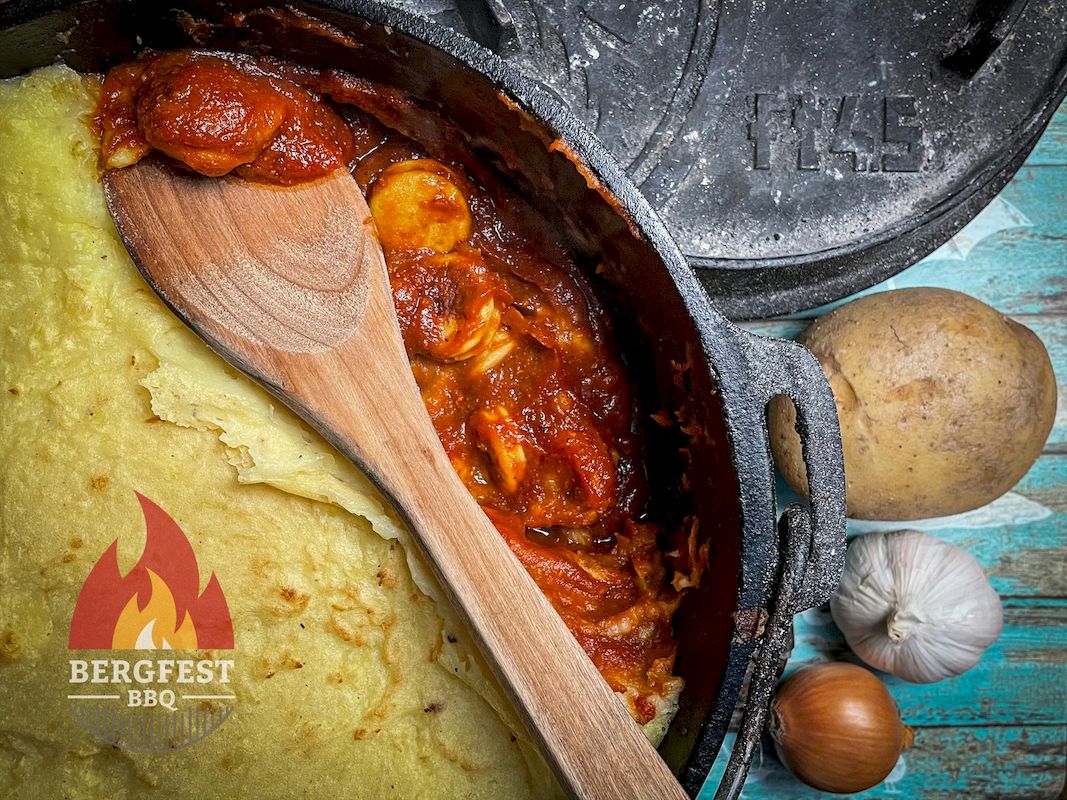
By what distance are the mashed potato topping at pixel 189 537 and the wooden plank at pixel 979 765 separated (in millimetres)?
915

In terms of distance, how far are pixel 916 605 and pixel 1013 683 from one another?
1.55 feet

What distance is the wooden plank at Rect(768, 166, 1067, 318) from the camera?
1972mm

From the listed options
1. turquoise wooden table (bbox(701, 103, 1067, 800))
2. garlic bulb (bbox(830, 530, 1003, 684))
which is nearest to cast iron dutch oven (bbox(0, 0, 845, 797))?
garlic bulb (bbox(830, 530, 1003, 684))

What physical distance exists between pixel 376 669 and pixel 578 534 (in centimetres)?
44

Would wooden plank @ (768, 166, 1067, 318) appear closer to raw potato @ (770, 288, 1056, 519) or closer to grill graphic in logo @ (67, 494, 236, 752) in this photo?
raw potato @ (770, 288, 1056, 519)

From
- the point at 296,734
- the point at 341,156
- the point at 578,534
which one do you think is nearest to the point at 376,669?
the point at 296,734

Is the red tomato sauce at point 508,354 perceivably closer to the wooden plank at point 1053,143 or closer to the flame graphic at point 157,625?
the flame graphic at point 157,625

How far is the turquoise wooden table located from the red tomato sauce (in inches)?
35.2

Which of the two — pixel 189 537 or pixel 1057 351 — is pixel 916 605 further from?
pixel 189 537

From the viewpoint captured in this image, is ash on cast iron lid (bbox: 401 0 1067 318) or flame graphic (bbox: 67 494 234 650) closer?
flame graphic (bbox: 67 494 234 650)

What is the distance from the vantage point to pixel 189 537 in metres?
1.35

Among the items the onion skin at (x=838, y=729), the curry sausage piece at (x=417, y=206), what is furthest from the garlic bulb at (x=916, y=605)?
the curry sausage piece at (x=417, y=206)

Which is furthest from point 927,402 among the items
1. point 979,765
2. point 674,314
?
point 979,765

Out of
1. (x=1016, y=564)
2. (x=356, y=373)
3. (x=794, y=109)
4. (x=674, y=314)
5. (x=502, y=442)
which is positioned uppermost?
(x=794, y=109)
